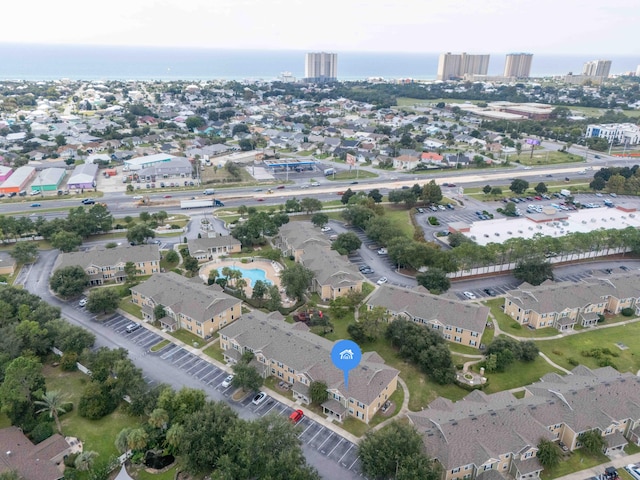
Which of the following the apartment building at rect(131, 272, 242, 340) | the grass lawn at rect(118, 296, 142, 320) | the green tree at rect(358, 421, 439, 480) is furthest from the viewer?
the grass lawn at rect(118, 296, 142, 320)

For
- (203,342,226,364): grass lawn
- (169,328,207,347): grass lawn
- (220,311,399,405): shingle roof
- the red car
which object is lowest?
Answer: (203,342,226,364): grass lawn

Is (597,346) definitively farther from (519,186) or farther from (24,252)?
(24,252)

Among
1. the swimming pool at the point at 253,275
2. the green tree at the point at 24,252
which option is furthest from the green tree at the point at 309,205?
the green tree at the point at 24,252

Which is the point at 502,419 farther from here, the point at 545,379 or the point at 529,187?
the point at 529,187

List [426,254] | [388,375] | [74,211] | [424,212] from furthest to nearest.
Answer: [424,212], [74,211], [426,254], [388,375]

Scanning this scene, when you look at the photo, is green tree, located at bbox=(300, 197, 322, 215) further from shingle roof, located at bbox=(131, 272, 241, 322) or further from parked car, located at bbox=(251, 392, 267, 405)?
parked car, located at bbox=(251, 392, 267, 405)

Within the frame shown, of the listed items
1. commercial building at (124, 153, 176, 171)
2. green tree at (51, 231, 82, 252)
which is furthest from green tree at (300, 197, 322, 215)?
commercial building at (124, 153, 176, 171)

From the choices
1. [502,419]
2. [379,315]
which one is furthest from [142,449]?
[502,419]
